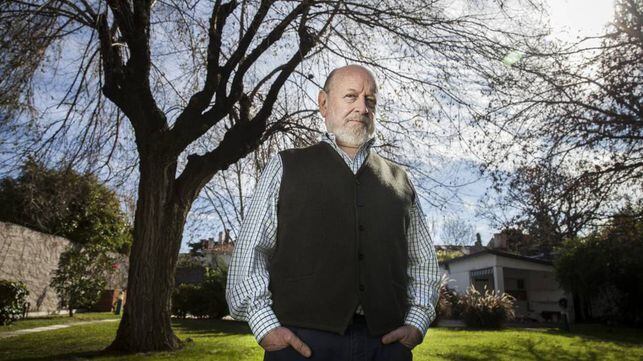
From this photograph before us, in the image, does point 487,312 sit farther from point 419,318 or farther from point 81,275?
point 419,318

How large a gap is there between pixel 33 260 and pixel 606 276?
20.7 meters

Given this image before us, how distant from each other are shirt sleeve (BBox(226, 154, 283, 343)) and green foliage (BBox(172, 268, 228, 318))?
54.9 feet

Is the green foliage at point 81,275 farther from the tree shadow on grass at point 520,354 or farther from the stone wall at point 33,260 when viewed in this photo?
the tree shadow on grass at point 520,354

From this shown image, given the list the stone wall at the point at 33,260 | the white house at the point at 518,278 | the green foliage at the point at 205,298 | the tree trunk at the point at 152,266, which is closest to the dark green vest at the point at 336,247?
the tree trunk at the point at 152,266

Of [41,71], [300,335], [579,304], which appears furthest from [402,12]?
[579,304]

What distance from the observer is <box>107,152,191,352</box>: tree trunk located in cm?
792

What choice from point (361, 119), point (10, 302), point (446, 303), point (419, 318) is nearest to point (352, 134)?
point (361, 119)

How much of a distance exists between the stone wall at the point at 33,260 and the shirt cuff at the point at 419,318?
1637cm

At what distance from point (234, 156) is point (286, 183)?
22.4ft

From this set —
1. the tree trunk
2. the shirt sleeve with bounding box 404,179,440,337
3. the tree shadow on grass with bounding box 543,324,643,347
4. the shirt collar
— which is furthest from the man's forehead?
the tree shadow on grass with bounding box 543,324,643,347

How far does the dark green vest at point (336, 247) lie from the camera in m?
1.96

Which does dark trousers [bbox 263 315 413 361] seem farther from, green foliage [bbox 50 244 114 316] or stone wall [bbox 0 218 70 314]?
green foliage [bbox 50 244 114 316]

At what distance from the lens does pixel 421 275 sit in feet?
7.72

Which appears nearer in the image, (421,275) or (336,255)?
(336,255)
